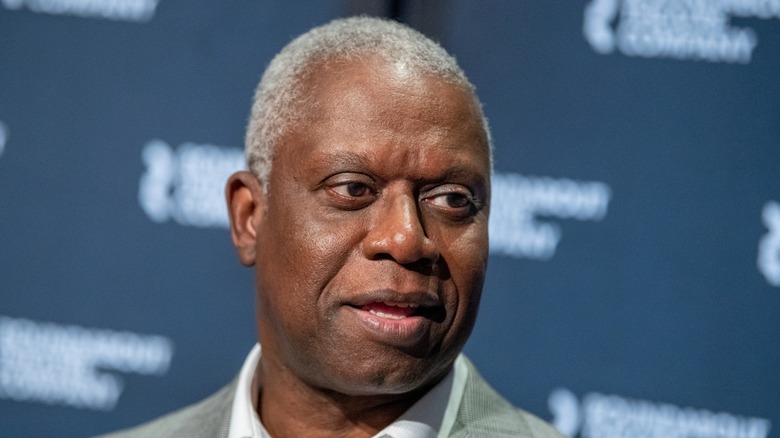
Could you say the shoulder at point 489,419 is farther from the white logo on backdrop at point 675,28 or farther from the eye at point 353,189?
the white logo on backdrop at point 675,28

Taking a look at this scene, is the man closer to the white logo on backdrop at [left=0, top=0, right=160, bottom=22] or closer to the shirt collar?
the shirt collar

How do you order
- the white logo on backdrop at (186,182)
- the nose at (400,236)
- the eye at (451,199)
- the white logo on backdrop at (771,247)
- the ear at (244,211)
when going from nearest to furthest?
the nose at (400,236)
the eye at (451,199)
the ear at (244,211)
the white logo on backdrop at (771,247)
the white logo on backdrop at (186,182)

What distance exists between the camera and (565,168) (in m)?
2.59

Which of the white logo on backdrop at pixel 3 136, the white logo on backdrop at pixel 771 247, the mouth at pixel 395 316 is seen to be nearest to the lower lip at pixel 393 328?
the mouth at pixel 395 316

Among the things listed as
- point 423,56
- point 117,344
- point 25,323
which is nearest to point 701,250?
point 423,56

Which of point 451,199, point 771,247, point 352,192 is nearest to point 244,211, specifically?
point 352,192

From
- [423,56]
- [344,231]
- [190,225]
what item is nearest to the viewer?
[344,231]

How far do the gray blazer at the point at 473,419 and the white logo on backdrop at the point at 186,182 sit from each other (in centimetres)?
75

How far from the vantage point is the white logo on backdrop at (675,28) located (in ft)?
8.21

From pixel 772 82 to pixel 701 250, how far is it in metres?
0.43

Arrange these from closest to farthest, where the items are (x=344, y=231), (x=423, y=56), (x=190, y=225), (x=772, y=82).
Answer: (x=344, y=231) < (x=423, y=56) < (x=772, y=82) < (x=190, y=225)

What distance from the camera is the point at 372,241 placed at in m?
1.72

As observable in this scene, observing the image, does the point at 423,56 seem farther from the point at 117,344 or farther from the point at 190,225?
the point at 117,344

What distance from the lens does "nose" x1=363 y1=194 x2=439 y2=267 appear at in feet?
5.54
